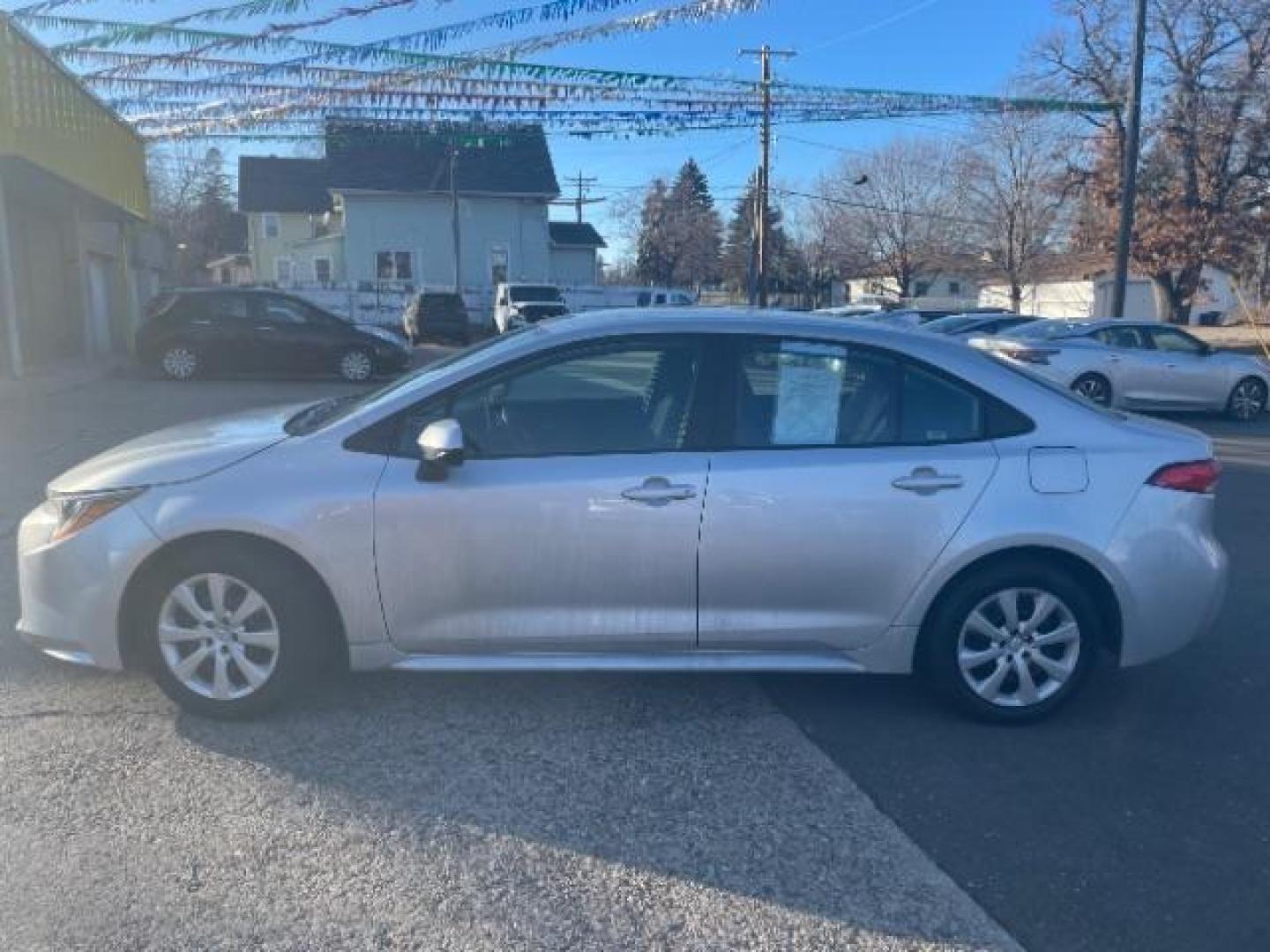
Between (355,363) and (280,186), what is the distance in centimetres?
3453

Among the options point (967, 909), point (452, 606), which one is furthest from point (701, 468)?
point (967, 909)

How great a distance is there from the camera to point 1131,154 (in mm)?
19500

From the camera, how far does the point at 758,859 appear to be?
325 cm

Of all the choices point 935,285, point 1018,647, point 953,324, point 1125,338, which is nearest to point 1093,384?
point 1125,338

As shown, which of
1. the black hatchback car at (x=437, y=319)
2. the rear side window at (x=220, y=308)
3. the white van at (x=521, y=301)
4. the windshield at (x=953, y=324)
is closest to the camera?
the rear side window at (x=220, y=308)

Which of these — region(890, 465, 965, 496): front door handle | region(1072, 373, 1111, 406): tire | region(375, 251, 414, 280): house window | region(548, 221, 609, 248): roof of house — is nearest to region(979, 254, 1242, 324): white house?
region(548, 221, 609, 248): roof of house

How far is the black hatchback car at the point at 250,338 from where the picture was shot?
18297 mm

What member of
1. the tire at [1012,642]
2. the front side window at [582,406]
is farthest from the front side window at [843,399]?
the tire at [1012,642]

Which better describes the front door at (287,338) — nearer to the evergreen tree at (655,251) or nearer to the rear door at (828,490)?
the rear door at (828,490)

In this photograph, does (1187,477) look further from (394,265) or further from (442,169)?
(394,265)

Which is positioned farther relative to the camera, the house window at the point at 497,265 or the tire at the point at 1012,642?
the house window at the point at 497,265

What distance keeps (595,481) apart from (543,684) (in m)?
1.06

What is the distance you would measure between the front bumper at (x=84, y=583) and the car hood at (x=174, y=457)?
16 centimetres

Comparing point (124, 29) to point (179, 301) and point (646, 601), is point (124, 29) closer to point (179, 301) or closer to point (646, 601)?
point (179, 301)
